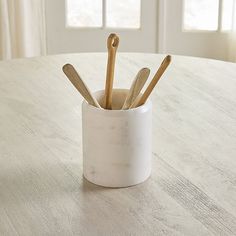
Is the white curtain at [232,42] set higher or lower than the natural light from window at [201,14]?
lower

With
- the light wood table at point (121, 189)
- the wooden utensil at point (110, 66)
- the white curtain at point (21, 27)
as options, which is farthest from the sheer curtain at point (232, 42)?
the wooden utensil at point (110, 66)

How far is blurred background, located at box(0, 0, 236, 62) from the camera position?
12.8 ft

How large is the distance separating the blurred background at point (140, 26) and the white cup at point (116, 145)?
2.54 meters

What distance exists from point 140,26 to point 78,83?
9.08 feet

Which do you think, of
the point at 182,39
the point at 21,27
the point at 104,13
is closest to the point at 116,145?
the point at 21,27

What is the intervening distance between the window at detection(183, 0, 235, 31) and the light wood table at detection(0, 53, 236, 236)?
202 cm

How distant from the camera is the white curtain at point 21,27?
3592 mm

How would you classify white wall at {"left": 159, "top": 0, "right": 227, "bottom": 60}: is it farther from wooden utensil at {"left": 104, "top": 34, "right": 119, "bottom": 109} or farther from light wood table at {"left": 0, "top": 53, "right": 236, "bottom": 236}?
wooden utensil at {"left": 104, "top": 34, "right": 119, "bottom": 109}

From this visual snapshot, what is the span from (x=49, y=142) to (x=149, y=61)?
2.32 ft

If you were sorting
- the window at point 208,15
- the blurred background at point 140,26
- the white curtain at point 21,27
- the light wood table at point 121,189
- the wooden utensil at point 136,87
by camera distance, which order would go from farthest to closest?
the window at point 208,15, the blurred background at point 140,26, the white curtain at point 21,27, the wooden utensil at point 136,87, the light wood table at point 121,189

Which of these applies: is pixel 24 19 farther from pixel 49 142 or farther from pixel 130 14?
pixel 49 142

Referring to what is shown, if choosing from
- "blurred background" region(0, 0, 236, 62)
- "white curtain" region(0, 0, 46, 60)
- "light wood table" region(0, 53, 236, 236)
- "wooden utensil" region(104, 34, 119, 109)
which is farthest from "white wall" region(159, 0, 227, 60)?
"wooden utensil" region(104, 34, 119, 109)

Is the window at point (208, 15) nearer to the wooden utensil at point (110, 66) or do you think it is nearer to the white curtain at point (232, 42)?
the white curtain at point (232, 42)

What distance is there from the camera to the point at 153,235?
43.9 inches
